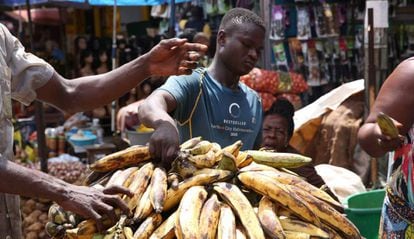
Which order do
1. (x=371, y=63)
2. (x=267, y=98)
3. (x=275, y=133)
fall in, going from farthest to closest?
1. (x=267, y=98)
2. (x=371, y=63)
3. (x=275, y=133)

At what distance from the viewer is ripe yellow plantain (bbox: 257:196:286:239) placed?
195 cm

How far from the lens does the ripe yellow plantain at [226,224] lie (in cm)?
193

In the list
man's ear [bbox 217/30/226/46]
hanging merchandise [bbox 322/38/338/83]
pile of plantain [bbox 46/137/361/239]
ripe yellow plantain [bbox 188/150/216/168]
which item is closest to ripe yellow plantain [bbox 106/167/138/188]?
pile of plantain [bbox 46/137/361/239]

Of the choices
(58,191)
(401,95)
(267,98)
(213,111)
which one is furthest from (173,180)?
(267,98)

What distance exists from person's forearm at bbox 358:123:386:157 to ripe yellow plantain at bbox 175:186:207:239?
819mm

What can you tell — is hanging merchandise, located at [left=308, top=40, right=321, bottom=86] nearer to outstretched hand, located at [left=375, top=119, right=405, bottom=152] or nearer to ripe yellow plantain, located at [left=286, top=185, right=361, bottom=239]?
outstretched hand, located at [left=375, top=119, right=405, bottom=152]

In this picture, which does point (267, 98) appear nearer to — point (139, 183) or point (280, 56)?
point (280, 56)

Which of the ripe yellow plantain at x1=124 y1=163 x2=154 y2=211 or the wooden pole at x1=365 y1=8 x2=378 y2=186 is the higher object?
the wooden pole at x1=365 y1=8 x2=378 y2=186

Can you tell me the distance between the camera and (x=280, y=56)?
319 inches

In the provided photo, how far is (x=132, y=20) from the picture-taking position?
12.5 meters

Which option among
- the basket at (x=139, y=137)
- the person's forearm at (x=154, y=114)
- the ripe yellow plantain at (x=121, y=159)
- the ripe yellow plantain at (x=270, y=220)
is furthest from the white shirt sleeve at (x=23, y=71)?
the basket at (x=139, y=137)

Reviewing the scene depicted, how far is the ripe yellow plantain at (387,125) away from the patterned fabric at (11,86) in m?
1.35

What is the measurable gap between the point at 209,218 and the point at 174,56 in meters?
0.98

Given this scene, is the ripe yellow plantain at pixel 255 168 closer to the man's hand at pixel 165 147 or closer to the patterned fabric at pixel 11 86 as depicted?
the man's hand at pixel 165 147
